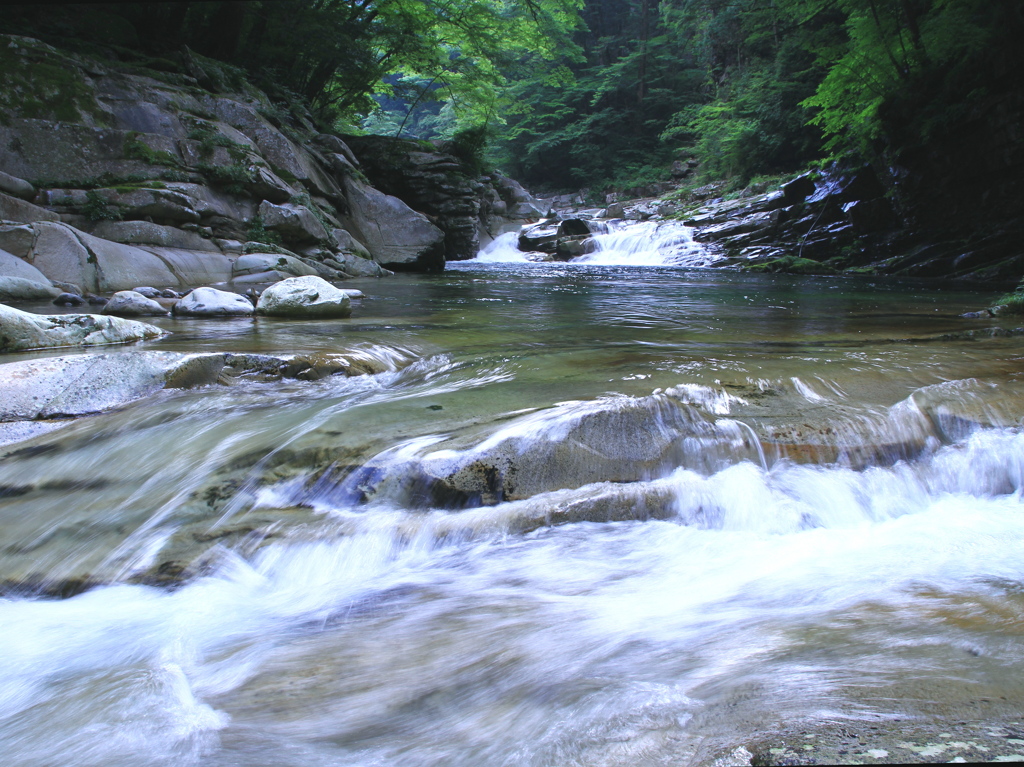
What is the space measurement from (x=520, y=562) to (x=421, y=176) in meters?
18.9

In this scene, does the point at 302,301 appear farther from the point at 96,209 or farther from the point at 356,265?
the point at 356,265

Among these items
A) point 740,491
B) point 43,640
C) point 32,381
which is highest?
point 32,381

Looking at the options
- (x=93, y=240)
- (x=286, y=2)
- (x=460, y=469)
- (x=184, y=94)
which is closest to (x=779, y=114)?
(x=286, y=2)

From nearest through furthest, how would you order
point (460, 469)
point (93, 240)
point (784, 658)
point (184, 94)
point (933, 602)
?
point (784, 658), point (933, 602), point (460, 469), point (93, 240), point (184, 94)

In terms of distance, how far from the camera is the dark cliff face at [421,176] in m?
19.1

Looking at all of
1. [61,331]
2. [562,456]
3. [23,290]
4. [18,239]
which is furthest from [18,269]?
[562,456]

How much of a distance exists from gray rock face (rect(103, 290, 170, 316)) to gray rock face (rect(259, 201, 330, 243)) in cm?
554

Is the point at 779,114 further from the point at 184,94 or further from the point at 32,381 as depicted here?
the point at 32,381

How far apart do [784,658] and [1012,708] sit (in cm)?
54

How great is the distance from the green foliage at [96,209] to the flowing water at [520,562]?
23.7ft

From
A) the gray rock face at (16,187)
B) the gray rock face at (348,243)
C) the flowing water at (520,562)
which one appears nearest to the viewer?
the flowing water at (520,562)

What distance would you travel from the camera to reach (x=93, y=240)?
8023mm

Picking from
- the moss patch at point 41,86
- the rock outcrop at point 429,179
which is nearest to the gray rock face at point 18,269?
the moss patch at point 41,86

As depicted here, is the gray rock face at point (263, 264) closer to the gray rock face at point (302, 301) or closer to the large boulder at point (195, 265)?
the large boulder at point (195, 265)
